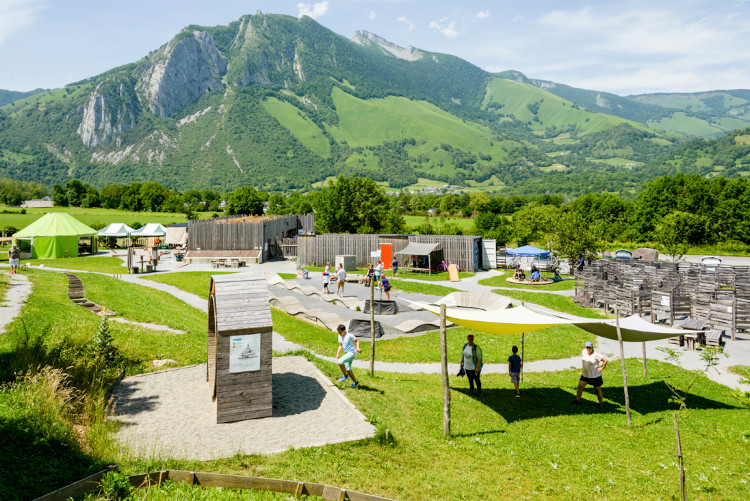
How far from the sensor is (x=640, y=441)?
28.0 feet

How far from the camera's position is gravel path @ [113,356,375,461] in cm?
747

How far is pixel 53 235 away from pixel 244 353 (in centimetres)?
4043

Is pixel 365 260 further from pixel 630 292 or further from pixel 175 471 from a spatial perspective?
pixel 175 471

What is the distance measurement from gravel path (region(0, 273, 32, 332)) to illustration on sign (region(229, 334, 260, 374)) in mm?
7998

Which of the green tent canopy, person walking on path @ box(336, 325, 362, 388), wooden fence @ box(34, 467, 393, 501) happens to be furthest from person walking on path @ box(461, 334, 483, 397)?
the green tent canopy

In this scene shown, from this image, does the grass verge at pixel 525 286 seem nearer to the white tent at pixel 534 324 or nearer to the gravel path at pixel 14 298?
the white tent at pixel 534 324

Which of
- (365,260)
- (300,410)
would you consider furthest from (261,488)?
(365,260)

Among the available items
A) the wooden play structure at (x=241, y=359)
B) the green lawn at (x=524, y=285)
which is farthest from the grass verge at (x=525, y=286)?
the wooden play structure at (x=241, y=359)

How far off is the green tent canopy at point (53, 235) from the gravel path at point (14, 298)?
2062 centimetres

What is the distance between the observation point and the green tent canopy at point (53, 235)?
38.5 meters

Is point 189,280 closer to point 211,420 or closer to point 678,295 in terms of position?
point 211,420

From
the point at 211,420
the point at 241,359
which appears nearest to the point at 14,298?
the point at 211,420

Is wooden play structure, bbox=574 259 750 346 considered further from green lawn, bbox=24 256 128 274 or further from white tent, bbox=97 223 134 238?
white tent, bbox=97 223 134 238

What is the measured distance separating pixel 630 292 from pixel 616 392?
10.8m
